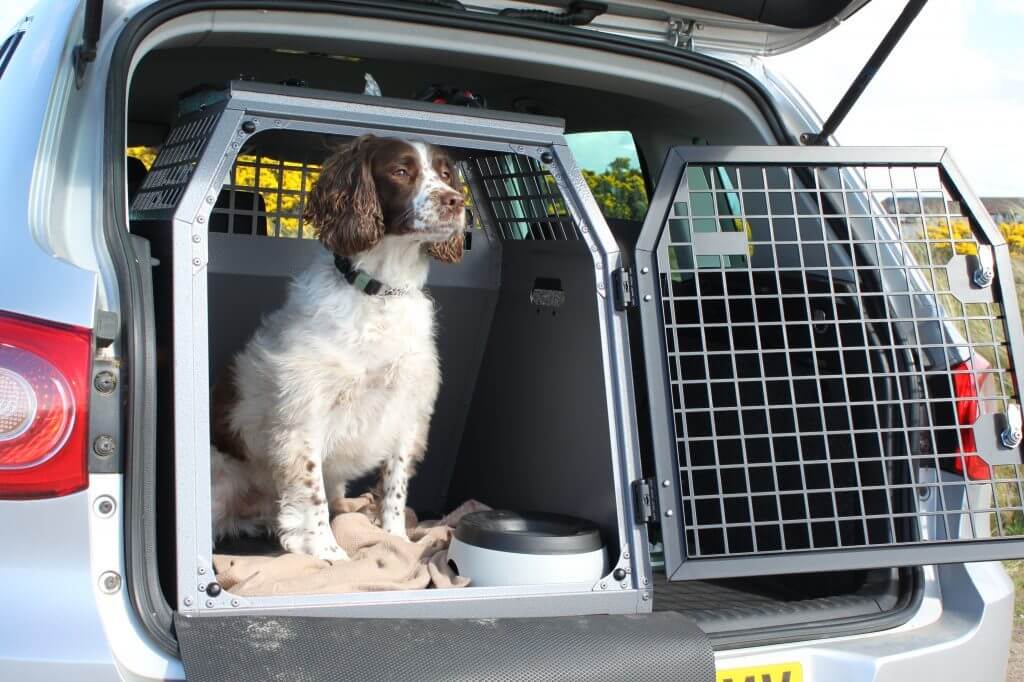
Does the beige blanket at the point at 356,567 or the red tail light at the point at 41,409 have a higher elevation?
the red tail light at the point at 41,409

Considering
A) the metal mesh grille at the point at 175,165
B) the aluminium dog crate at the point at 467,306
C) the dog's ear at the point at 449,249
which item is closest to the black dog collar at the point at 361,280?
the dog's ear at the point at 449,249

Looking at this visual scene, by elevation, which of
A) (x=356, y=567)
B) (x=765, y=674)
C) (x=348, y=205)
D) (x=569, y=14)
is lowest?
(x=765, y=674)

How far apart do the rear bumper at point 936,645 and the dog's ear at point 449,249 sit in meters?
1.69

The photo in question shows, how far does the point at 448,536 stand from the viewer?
3266 millimetres

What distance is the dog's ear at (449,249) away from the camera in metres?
3.37

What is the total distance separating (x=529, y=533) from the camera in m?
2.69

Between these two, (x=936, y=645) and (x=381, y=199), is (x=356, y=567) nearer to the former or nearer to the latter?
(x=381, y=199)

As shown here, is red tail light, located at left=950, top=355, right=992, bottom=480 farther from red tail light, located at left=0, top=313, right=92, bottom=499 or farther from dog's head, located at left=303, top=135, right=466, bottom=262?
red tail light, located at left=0, top=313, right=92, bottom=499

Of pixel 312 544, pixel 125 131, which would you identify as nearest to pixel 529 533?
pixel 312 544

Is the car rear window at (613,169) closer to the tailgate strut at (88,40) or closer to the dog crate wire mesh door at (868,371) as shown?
the dog crate wire mesh door at (868,371)

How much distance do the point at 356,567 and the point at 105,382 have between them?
109cm

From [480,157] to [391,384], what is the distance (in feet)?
4.12

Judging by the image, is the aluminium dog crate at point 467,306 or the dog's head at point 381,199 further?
the dog's head at point 381,199

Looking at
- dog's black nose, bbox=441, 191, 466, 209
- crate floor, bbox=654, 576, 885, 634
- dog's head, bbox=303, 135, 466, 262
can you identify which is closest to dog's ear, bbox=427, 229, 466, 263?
dog's head, bbox=303, 135, 466, 262
